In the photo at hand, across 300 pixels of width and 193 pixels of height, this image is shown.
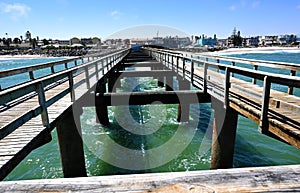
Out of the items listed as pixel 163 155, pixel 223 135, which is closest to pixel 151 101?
pixel 223 135

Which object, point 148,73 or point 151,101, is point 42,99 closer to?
point 151,101

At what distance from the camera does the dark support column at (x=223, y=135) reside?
242 inches

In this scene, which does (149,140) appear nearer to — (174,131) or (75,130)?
(174,131)

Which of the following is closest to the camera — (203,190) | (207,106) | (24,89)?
(203,190)

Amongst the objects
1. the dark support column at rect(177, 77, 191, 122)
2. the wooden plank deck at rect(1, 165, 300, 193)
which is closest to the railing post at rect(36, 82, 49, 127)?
the wooden plank deck at rect(1, 165, 300, 193)

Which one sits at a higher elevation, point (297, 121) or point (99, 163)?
point (297, 121)

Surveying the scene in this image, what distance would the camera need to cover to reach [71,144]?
245 inches

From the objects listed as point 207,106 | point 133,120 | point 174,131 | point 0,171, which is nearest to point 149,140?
point 174,131

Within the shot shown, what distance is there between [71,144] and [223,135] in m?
4.42

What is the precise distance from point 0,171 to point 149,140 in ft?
27.0

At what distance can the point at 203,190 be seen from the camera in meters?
1.13

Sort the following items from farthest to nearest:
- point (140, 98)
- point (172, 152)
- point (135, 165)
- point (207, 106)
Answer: point (207, 106) → point (172, 152) → point (135, 165) → point (140, 98)

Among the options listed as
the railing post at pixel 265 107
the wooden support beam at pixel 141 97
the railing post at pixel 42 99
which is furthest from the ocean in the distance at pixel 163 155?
the railing post at pixel 42 99

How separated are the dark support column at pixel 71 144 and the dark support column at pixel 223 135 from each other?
396cm
